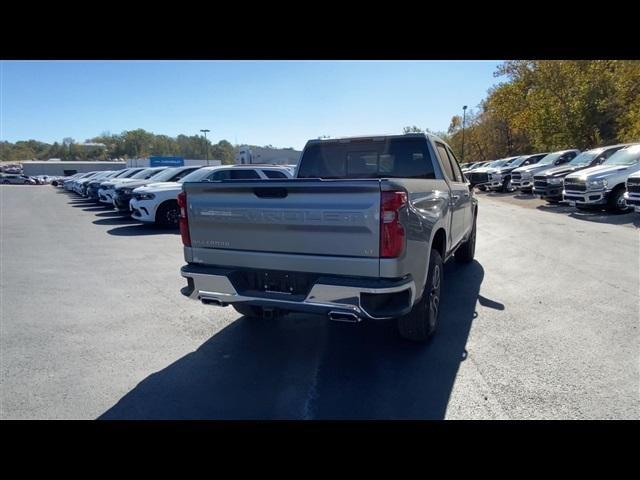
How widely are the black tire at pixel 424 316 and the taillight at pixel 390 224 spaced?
839mm

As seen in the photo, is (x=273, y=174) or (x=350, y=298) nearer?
(x=350, y=298)

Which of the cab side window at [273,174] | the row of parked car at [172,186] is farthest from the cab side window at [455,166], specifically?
the cab side window at [273,174]

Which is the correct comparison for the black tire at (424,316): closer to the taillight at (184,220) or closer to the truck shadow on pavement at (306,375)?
the truck shadow on pavement at (306,375)

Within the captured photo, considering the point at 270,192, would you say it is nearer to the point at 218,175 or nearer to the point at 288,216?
the point at 288,216

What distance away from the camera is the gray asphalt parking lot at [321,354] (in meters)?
2.86

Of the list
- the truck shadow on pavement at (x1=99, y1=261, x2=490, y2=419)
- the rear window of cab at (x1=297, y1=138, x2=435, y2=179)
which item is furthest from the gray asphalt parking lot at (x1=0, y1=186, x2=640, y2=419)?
the rear window of cab at (x1=297, y1=138, x2=435, y2=179)

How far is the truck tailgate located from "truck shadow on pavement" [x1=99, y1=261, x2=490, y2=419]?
109 centimetres

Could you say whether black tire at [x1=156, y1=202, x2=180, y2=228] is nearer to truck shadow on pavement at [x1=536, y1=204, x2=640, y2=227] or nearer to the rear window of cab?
the rear window of cab

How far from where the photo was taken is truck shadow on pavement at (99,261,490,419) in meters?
2.81

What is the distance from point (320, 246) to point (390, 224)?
1.93 ft

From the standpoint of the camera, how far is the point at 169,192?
11.3m

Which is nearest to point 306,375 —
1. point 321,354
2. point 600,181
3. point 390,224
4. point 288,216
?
point 321,354
